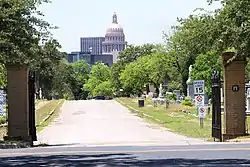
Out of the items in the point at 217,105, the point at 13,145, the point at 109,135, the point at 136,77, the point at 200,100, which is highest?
the point at 136,77

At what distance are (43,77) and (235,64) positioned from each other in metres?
91.0

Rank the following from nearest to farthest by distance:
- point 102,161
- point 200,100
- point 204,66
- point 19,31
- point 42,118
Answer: point 102,161, point 19,31, point 200,100, point 42,118, point 204,66

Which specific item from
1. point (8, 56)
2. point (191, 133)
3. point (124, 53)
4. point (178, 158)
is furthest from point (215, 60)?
point (124, 53)

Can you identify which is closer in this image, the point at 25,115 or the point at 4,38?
the point at 4,38

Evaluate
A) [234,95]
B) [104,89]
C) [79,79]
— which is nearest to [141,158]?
[234,95]

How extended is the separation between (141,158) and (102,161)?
1127 millimetres

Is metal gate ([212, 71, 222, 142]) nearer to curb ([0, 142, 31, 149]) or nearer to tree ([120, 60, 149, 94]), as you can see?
curb ([0, 142, 31, 149])

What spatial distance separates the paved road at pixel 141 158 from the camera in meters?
14.1

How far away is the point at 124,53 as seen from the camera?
14025 cm

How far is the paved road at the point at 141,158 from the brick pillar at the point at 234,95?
4679mm

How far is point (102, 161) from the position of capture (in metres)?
14.8

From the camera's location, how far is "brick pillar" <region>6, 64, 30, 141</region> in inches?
910

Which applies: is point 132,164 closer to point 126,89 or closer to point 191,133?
point 191,133

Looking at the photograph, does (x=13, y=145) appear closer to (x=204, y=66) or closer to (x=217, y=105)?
(x=217, y=105)
